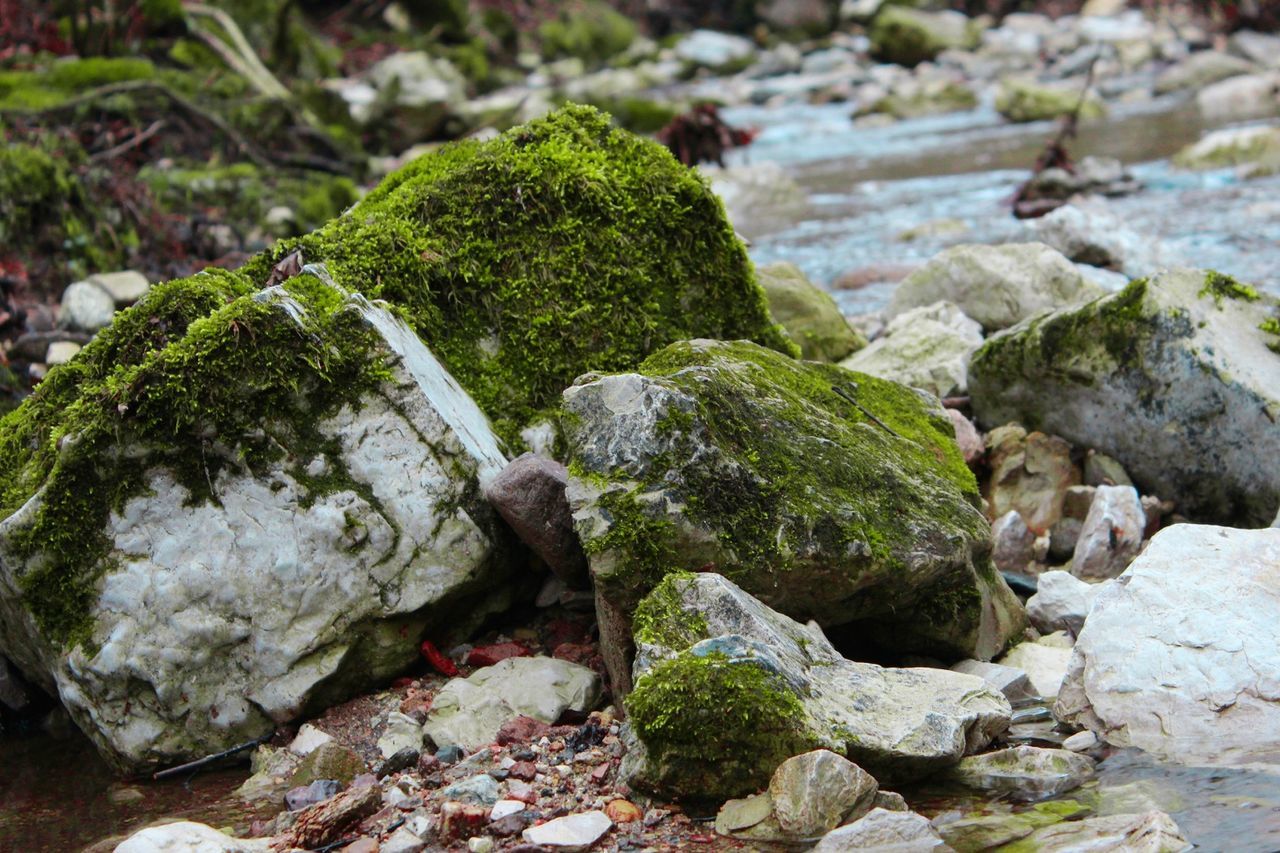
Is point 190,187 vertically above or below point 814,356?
above

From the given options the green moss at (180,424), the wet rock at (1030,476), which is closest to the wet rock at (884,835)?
the green moss at (180,424)

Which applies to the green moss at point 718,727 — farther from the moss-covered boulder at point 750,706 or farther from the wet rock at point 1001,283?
the wet rock at point 1001,283

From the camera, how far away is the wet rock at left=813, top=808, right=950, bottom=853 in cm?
273

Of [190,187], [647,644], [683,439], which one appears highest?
[190,187]

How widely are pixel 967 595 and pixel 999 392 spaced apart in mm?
1774

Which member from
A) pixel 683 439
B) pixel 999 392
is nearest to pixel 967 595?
pixel 683 439

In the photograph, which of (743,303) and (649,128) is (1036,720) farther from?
(649,128)

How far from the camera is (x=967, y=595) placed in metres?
3.84

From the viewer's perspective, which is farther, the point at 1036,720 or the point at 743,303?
the point at 743,303

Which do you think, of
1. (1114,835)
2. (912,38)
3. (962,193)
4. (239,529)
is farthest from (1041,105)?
(1114,835)

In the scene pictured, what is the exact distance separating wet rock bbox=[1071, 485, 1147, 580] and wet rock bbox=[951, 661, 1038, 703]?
1.00 m

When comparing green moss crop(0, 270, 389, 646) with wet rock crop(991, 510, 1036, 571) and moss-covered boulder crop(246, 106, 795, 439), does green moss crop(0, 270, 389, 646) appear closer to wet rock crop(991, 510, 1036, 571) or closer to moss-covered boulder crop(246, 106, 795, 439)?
moss-covered boulder crop(246, 106, 795, 439)

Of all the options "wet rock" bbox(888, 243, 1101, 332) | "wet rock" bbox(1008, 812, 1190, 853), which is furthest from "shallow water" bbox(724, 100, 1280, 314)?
"wet rock" bbox(1008, 812, 1190, 853)

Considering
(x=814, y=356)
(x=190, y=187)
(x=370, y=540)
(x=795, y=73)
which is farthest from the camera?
(x=795, y=73)
